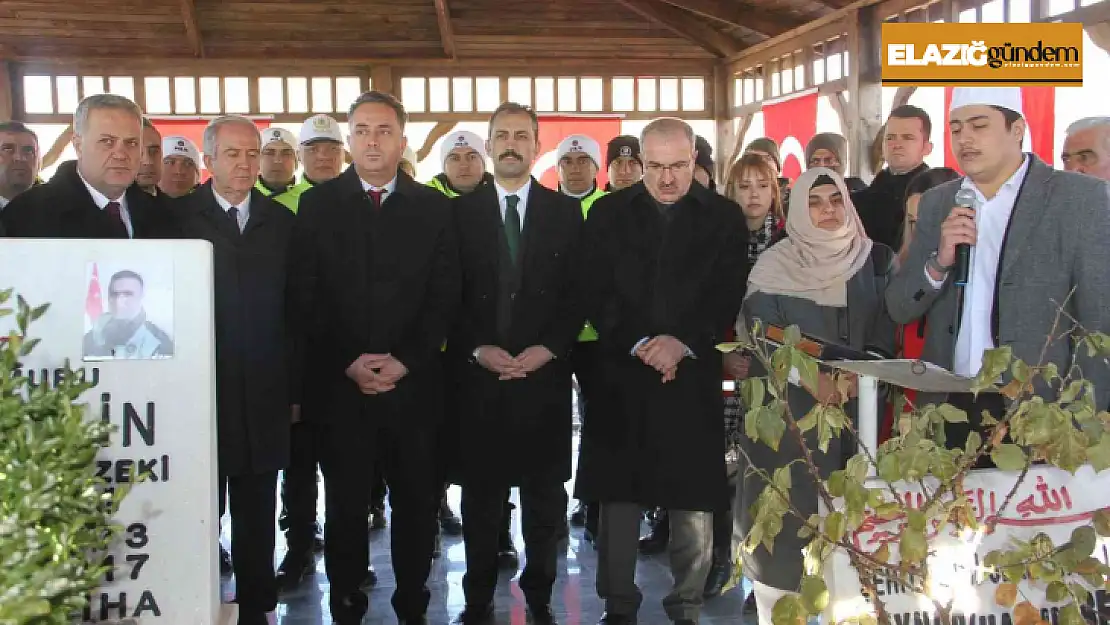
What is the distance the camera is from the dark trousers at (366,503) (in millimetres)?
3473

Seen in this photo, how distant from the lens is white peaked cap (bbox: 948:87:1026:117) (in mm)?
2846

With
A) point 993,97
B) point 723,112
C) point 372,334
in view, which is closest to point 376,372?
point 372,334

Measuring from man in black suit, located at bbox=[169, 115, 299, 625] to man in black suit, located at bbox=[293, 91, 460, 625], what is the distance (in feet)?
0.61

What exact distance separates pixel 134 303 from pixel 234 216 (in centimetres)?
126

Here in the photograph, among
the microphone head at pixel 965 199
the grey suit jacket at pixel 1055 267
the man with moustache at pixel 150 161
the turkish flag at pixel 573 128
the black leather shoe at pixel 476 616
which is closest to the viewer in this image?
the grey suit jacket at pixel 1055 267

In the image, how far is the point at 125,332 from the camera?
200 cm

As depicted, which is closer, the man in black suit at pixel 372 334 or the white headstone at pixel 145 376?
the white headstone at pixel 145 376

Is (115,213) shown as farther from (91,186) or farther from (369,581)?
(369,581)

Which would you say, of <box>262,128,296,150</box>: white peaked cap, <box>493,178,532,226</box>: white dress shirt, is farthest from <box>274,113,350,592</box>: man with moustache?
<box>262,128,296,150</box>: white peaked cap

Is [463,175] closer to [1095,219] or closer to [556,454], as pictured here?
[556,454]

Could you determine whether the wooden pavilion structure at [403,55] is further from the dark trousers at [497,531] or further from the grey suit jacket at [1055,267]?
the grey suit jacket at [1055,267]

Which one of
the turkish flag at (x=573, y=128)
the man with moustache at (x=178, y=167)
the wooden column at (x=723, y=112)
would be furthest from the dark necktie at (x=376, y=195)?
the wooden column at (x=723, y=112)

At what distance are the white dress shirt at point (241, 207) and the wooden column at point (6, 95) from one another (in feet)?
29.4

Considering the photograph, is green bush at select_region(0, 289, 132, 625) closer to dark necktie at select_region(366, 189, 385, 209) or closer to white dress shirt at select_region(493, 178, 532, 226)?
dark necktie at select_region(366, 189, 385, 209)
